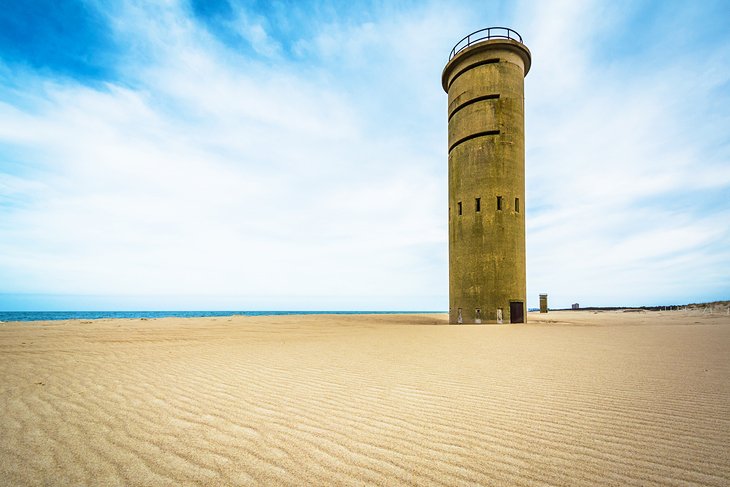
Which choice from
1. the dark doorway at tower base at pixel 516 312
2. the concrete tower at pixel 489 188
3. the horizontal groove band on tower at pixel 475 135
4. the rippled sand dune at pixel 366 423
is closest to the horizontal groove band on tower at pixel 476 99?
the concrete tower at pixel 489 188

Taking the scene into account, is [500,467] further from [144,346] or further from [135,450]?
[144,346]

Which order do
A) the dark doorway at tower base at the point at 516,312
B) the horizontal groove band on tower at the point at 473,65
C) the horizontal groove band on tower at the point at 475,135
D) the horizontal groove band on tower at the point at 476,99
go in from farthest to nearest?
the horizontal groove band on tower at the point at 473,65
the horizontal groove band on tower at the point at 476,99
the horizontal groove band on tower at the point at 475,135
the dark doorway at tower base at the point at 516,312

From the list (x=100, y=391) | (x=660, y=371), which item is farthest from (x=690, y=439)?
(x=100, y=391)

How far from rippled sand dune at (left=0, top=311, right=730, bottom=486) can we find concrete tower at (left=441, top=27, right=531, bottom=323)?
12375 millimetres

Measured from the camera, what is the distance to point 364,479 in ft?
7.41

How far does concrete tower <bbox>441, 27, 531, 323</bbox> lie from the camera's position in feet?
60.1

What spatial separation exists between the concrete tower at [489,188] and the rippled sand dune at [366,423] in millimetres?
12375

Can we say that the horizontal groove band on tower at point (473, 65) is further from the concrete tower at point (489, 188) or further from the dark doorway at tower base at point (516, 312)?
the dark doorway at tower base at point (516, 312)

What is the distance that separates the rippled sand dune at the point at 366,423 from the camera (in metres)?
2.35

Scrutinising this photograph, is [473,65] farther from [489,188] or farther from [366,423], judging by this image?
[366,423]

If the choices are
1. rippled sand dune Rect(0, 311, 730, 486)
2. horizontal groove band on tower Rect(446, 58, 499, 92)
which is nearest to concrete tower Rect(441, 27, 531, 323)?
horizontal groove band on tower Rect(446, 58, 499, 92)

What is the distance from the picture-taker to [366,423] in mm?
3213

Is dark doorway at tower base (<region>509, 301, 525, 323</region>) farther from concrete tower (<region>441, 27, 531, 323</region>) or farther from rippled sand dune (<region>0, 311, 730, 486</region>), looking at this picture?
rippled sand dune (<region>0, 311, 730, 486</region>)

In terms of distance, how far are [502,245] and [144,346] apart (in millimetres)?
16247
